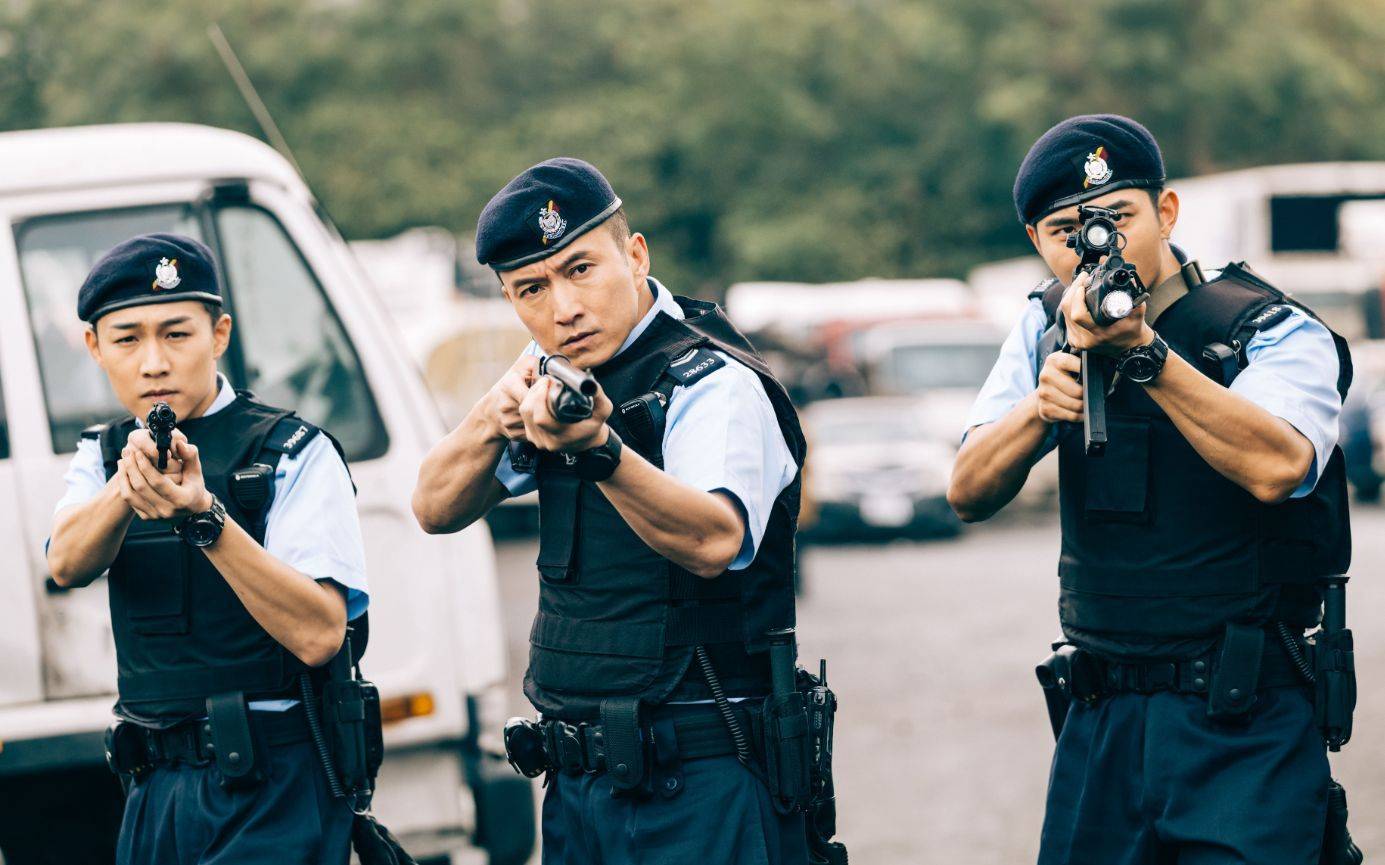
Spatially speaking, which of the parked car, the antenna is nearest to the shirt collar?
the antenna

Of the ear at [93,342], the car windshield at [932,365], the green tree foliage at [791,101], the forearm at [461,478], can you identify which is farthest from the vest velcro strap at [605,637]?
the green tree foliage at [791,101]

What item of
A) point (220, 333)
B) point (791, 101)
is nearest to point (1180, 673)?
point (220, 333)

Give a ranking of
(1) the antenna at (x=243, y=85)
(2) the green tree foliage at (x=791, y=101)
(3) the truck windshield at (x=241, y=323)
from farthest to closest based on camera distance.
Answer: (2) the green tree foliage at (x=791, y=101) < (1) the antenna at (x=243, y=85) < (3) the truck windshield at (x=241, y=323)

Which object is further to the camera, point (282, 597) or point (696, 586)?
point (282, 597)

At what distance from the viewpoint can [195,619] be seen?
345cm

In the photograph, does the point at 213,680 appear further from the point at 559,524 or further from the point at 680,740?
the point at 680,740

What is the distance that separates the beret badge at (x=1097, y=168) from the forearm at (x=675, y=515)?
36.9 inches

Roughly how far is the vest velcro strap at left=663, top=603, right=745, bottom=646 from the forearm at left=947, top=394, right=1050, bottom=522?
1.84 feet

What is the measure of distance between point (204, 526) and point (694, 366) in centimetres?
89

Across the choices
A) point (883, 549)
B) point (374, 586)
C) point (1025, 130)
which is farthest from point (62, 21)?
point (1025, 130)

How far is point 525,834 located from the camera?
512 cm

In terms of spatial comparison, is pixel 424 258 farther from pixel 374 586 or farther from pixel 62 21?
pixel 374 586

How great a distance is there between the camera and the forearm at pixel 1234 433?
122 inches

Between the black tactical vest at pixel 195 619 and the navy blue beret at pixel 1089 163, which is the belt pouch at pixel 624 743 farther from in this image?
the navy blue beret at pixel 1089 163
